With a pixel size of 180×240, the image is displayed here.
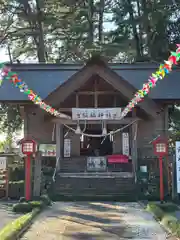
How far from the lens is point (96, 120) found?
51.6 ft

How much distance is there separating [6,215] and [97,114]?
20.0 ft

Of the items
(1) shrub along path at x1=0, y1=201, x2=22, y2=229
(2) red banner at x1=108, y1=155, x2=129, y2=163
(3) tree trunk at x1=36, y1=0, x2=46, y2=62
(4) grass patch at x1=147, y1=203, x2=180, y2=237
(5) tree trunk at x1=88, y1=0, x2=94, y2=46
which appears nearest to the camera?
(4) grass patch at x1=147, y1=203, x2=180, y2=237

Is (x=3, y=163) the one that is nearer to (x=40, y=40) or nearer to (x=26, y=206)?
(x=26, y=206)

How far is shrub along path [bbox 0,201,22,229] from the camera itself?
892cm

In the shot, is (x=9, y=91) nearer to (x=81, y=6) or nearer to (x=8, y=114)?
(x=8, y=114)

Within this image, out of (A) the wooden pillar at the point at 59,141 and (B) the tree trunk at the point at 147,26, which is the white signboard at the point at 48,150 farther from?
(B) the tree trunk at the point at 147,26

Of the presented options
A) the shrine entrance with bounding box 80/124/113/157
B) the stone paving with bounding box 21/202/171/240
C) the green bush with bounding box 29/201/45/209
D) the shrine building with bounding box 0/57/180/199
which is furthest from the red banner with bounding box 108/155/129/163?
the green bush with bounding box 29/201/45/209

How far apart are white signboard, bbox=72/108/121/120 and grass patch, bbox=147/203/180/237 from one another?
462 cm

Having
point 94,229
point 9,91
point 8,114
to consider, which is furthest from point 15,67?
point 94,229

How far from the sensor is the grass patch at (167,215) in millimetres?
7527

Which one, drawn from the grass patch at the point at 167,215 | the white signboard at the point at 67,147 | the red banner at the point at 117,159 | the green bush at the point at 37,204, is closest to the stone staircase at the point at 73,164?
the white signboard at the point at 67,147

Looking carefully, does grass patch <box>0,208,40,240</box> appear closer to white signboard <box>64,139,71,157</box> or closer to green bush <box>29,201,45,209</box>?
green bush <box>29,201,45,209</box>

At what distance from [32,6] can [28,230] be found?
76.6 ft

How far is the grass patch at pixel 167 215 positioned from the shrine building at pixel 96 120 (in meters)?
2.93
